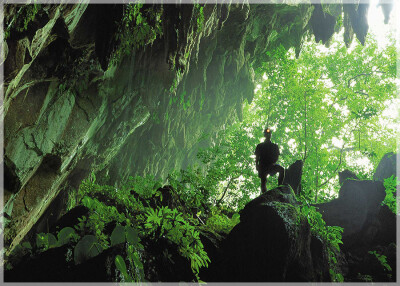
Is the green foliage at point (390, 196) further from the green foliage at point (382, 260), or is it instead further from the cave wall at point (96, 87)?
the cave wall at point (96, 87)

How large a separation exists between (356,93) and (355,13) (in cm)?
892

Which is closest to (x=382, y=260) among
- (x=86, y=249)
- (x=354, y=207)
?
(x=354, y=207)

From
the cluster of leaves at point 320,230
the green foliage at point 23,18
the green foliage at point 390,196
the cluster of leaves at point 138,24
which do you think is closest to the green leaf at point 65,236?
the green foliage at point 23,18

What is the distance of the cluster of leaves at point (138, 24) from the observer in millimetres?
5816

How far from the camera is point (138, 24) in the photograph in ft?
20.2

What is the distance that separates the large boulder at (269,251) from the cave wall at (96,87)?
420 cm

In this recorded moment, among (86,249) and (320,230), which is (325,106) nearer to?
(320,230)

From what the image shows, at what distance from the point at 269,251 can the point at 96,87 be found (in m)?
6.26

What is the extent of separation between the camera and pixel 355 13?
34.3 ft

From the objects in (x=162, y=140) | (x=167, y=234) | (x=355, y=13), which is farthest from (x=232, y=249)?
(x=355, y=13)

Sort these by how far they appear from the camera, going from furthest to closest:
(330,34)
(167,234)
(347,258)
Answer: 1. (330,34)
2. (347,258)
3. (167,234)

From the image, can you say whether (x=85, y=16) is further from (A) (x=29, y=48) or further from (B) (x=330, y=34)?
(B) (x=330, y=34)

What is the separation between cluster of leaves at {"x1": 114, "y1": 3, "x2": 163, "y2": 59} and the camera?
5.82 m

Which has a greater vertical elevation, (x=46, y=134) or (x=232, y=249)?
(x=46, y=134)
